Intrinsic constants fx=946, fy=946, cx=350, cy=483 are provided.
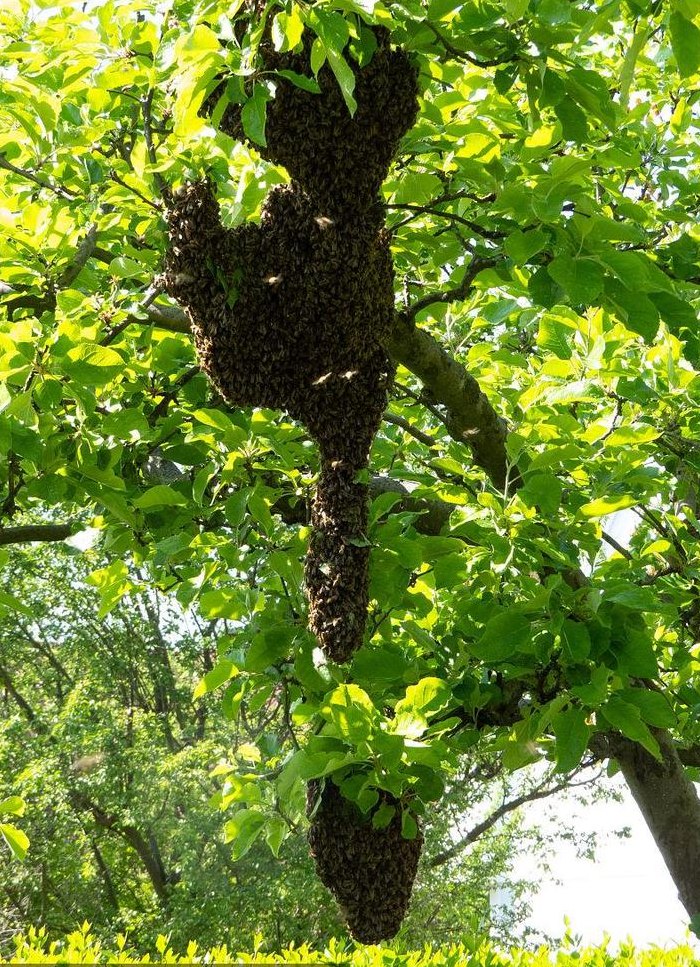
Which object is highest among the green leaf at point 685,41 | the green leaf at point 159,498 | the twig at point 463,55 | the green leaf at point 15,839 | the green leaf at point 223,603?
the twig at point 463,55

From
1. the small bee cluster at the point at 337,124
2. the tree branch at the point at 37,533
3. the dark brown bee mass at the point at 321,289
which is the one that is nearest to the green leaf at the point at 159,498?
the tree branch at the point at 37,533

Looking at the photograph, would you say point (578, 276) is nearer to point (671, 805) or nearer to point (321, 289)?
point (321, 289)

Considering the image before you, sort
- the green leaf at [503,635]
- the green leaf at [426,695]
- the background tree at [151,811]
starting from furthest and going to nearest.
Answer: the background tree at [151,811] < the green leaf at [503,635] < the green leaf at [426,695]

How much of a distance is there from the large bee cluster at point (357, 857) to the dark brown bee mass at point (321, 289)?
0.61m

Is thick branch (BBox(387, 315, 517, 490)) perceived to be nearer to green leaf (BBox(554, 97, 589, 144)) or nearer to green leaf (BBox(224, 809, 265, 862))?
green leaf (BBox(554, 97, 589, 144))

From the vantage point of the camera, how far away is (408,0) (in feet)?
5.96

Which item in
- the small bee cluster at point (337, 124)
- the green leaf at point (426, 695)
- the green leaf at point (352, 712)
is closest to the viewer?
the small bee cluster at point (337, 124)

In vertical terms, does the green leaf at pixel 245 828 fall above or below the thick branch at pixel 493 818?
below

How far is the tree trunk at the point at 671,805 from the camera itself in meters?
3.74

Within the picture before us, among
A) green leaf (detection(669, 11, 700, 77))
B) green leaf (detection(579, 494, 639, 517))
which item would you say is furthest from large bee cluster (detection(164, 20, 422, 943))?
green leaf (detection(579, 494, 639, 517))

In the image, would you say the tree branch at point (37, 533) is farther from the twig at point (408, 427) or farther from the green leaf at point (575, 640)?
the green leaf at point (575, 640)

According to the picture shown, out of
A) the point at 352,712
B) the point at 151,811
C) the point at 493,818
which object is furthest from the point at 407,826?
the point at 493,818

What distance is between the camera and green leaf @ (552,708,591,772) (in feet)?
8.09

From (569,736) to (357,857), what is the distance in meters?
0.63
